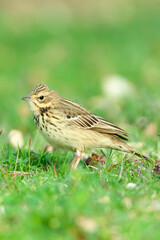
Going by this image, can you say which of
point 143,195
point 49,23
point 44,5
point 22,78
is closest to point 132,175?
point 143,195

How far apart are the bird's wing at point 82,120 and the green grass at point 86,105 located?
342mm

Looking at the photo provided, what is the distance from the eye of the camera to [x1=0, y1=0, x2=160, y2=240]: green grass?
404cm

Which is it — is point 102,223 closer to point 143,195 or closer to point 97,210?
point 97,210

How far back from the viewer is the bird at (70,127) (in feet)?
21.9

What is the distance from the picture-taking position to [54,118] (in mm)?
6781

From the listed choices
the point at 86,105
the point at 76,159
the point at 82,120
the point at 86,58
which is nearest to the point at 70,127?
the point at 82,120

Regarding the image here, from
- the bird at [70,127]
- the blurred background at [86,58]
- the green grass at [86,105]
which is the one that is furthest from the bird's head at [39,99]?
the blurred background at [86,58]

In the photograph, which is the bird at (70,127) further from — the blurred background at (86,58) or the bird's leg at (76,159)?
the blurred background at (86,58)

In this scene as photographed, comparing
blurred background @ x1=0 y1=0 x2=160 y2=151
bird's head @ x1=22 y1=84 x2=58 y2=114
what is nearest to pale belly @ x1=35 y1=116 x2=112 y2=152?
bird's head @ x1=22 y1=84 x2=58 y2=114

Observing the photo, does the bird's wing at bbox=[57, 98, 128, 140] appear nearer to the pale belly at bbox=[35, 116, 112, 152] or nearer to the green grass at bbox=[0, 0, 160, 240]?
the pale belly at bbox=[35, 116, 112, 152]

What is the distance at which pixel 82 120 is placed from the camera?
7121 millimetres

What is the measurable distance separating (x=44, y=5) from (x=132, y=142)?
15073 mm

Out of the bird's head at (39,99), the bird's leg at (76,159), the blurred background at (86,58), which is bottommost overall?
the bird's leg at (76,159)

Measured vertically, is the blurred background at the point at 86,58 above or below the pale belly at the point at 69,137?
above
